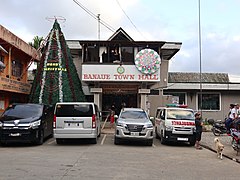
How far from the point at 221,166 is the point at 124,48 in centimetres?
1610

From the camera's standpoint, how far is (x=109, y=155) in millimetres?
11781

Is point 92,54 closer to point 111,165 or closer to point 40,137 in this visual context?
point 40,137

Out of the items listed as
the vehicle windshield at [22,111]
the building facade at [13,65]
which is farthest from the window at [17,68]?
the vehicle windshield at [22,111]

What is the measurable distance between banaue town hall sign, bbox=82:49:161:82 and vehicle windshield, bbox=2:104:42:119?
28.7 ft

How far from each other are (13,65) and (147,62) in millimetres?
10091

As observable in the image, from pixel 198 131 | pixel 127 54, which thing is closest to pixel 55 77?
pixel 127 54

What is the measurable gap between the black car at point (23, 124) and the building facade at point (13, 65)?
18.4ft

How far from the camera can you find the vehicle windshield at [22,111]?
47.9ft

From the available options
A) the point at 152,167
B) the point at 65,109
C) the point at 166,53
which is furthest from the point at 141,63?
the point at 152,167

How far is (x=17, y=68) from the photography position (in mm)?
26125

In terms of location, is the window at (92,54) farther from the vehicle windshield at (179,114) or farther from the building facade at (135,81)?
the vehicle windshield at (179,114)

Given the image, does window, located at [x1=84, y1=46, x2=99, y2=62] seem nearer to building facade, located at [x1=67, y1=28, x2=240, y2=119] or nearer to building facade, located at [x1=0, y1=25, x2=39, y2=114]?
building facade, located at [x1=67, y1=28, x2=240, y2=119]

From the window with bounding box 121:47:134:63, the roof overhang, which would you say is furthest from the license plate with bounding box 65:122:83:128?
the roof overhang

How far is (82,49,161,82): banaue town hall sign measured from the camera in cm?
2383
